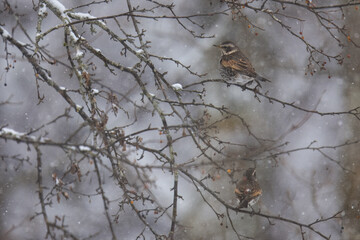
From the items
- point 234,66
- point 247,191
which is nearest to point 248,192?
point 247,191

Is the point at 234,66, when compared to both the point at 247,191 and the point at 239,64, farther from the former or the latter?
the point at 247,191

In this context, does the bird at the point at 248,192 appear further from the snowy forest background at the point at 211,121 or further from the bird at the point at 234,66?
the snowy forest background at the point at 211,121

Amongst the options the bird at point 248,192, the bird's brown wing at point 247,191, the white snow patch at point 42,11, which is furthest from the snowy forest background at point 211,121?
the white snow patch at point 42,11

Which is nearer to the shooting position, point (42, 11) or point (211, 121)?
point (42, 11)

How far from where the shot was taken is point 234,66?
716 cm

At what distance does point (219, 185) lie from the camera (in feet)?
45.8

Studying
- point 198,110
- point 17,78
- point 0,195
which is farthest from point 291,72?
point 0,195

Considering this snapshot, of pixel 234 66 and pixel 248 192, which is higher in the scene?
pixel 234 66

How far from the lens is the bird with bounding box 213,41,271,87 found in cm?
699

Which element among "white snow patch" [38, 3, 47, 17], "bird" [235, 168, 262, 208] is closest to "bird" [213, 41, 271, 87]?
"bird" [235, 168, 262, 208]

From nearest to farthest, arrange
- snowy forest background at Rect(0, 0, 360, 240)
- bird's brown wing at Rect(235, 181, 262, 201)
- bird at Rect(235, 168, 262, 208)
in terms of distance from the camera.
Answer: bird at Rect(235, 168, 262, 208) → bird's brown wing at Rect(235, 181, 262, 201) → snowy forest background at Rect(0, 0, 360, 240)

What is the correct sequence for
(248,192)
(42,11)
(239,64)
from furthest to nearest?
1. (239,64)
2. (248,192)
3. (42,11)

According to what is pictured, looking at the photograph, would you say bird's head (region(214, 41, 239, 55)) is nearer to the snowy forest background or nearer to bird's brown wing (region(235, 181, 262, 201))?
bird's brown wing (region(235, 181, 262, 201))

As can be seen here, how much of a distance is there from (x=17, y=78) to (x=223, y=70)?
8658 millimetres
